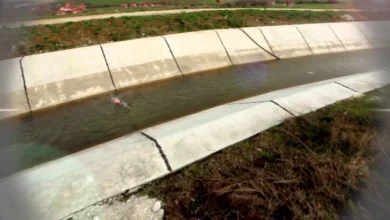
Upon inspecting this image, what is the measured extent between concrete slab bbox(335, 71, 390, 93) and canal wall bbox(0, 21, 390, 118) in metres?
3.71

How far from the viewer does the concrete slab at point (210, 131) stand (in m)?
4.23

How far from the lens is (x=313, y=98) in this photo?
228 inches

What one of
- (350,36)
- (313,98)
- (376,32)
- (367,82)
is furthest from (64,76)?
(376,32)

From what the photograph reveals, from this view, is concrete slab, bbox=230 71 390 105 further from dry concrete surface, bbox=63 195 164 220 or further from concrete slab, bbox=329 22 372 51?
concrete slab, bbox=329 22 372 51

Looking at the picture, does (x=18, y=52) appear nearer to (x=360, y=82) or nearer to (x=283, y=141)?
(x=283, y=141)

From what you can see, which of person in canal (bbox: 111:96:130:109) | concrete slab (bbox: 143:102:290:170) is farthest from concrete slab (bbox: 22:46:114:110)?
concrete slab (bbox: 143:102:290:170)

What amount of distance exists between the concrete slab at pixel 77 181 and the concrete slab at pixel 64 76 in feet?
10.2

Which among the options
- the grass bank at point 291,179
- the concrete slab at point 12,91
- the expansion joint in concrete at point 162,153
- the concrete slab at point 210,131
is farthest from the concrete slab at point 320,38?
the concrete slab at point 12,91

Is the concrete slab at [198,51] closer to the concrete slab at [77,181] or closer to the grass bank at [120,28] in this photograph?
the grass bank at [120,28]

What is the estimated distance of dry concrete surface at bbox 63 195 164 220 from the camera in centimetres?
330

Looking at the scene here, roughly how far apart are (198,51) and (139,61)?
76.3 inches

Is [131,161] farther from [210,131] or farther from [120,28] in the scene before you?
[120,28]

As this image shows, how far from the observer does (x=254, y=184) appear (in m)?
3.36

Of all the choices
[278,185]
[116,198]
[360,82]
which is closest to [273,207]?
[278,185]
